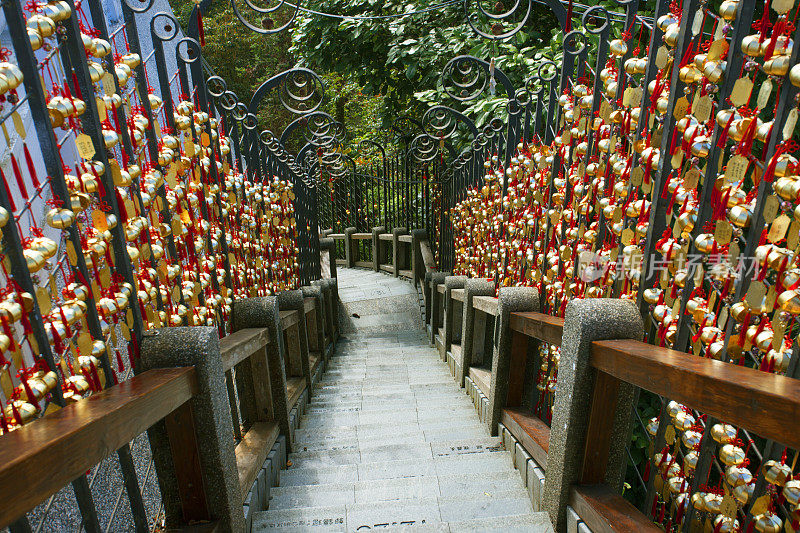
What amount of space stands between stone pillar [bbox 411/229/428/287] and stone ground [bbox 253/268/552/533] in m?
3.52

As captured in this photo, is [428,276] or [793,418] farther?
[428,276]

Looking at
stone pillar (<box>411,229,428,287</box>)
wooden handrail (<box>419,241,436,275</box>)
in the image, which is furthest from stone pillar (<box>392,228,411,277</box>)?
wooden handrail (<box>419,241,436,275</box>)

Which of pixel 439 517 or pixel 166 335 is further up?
pixel 166 335

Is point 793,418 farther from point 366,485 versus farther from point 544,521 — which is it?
point 366,485

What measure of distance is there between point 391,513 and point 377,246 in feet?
25.4

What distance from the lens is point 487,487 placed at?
2135mm

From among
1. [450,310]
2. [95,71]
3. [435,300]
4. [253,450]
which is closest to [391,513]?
[253,450]

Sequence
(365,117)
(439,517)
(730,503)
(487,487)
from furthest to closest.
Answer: (365,117)
(487,487)
(439,517)
(730,503)

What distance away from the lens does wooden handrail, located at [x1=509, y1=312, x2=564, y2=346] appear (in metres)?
1.96

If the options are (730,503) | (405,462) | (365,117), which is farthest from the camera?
(365,117)

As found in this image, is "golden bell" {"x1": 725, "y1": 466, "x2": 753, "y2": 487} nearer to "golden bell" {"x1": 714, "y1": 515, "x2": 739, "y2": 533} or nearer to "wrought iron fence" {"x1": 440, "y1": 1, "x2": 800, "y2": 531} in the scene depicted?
"wrought iron fence" {"x1": 440, "y1": 1, "x2": 800, "y2": 531}

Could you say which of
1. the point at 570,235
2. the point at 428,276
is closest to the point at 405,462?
the point at 570,235

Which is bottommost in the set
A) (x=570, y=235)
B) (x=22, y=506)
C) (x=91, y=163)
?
(x=22, y=506)

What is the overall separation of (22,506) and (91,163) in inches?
36.5
